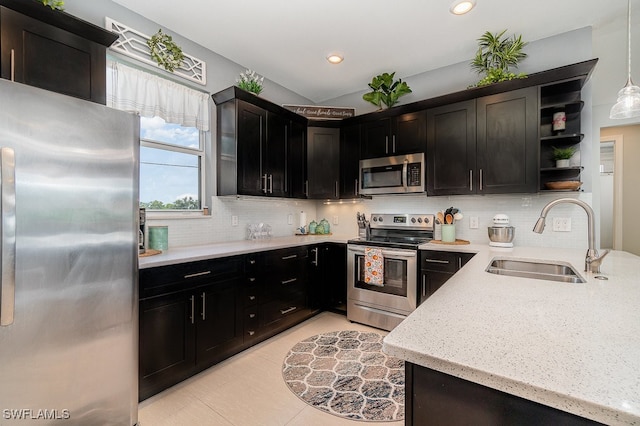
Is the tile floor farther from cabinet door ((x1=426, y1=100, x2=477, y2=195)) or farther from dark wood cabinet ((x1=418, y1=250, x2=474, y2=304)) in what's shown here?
cabinet door ((x1=426, y1=100, x2=477, y2=195))

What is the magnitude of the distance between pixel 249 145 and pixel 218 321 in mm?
1731

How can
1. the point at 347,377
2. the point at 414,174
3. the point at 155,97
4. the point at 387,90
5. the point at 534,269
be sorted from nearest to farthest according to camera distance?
the point at 534,269 < the point at 347,377 < the point at 155,97 < the point at 414,174 < the point at 387,90

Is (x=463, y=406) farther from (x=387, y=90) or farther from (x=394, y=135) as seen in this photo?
(x=387, y=90)

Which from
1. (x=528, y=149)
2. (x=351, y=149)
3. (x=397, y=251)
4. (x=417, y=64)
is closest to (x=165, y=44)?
(x=351, y=149)

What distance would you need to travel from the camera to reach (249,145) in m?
2.95

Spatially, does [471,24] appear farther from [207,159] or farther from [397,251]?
[207,159]

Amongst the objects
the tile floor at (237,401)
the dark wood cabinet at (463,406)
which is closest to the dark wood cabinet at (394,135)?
the tile floor at (237,401)

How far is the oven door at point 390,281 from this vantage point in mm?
2840

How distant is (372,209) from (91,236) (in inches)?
118

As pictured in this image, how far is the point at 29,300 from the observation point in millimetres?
1202

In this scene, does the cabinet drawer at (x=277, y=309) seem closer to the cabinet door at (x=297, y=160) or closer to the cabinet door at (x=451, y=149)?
the cabinet door at (x=297, y=160)

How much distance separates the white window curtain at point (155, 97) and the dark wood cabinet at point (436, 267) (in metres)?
2.59

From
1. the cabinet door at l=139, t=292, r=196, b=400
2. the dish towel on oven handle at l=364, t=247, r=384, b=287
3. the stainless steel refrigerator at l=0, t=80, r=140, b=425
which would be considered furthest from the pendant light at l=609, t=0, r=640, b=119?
the cabinet door at l=139, t=292, r=196, b=400

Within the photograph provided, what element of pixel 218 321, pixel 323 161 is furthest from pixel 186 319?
pixel 323 161
